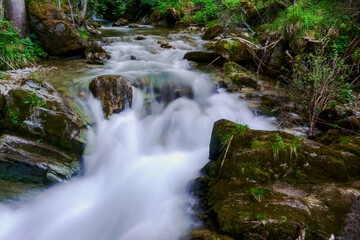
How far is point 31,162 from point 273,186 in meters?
3.41

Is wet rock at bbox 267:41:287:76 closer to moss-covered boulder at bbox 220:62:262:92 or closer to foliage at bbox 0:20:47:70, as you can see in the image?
moss-covered boulder at bbox 220:62:262:92

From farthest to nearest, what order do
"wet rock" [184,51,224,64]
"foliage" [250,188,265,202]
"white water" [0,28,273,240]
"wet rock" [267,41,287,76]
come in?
1. "wet rock" [184,51,224,64]
2. "wet rock" [267,41,287,76]
3. "white water" [0,28,273,240]
4. "foliage" [250,188,265,202]

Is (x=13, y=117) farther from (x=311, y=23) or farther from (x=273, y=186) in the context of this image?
(x=311, y=23)

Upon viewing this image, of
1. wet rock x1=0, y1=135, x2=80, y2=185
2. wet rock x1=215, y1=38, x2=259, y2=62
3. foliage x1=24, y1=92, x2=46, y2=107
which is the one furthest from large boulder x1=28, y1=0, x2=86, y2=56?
wet rock x1=215, y1=38, x2=259, y2=62

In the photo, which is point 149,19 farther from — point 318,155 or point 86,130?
point 318,155

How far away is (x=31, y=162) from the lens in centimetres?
358

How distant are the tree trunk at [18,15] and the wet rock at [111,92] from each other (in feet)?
10.8

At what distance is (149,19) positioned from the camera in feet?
53.4

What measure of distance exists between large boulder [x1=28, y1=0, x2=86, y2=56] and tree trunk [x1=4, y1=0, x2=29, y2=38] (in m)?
0.23

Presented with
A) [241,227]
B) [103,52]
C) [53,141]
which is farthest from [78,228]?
[103,52]

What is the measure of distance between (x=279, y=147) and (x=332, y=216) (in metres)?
0.95

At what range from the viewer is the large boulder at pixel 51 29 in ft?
22.4

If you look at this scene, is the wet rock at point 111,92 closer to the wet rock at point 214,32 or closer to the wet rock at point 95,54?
the wet rock at point 95,54

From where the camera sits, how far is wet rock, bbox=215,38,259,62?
7391 mm
